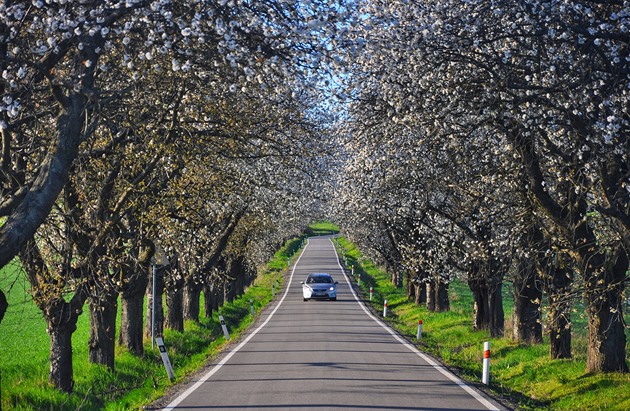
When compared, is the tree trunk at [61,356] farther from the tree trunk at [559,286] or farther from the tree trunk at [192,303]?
the tree trunk at [192,303]

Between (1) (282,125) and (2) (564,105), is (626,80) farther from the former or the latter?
(1) (282,125)

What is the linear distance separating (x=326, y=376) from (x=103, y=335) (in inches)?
202

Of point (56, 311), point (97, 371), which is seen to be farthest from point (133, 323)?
point (56, 311)

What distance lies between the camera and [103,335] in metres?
16.8

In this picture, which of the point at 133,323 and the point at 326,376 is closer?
the point at 326,376

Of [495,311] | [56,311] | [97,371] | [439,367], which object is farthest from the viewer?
[495,311]

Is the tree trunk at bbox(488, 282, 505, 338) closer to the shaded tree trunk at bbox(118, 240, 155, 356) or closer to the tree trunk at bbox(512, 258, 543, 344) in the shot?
the tree trunk at bbox(512, 258, 543, 344)

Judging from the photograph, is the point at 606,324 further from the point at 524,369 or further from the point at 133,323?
the point at 133,323

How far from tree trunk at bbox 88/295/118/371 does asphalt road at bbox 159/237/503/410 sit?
2.31 metres

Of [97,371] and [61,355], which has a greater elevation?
[61,355]

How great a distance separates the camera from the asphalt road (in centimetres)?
1145

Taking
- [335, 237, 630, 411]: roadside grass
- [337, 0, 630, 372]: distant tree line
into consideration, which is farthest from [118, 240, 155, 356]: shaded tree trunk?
[335, 237, 630, 411]: roadside grass

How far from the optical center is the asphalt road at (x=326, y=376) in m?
11.5

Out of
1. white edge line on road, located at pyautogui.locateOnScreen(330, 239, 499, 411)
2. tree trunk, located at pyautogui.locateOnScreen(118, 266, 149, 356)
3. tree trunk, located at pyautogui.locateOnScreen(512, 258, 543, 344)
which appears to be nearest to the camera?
white edge line on road, located at pyautogui.locateOnScreen(330, 239, 499, 411)
